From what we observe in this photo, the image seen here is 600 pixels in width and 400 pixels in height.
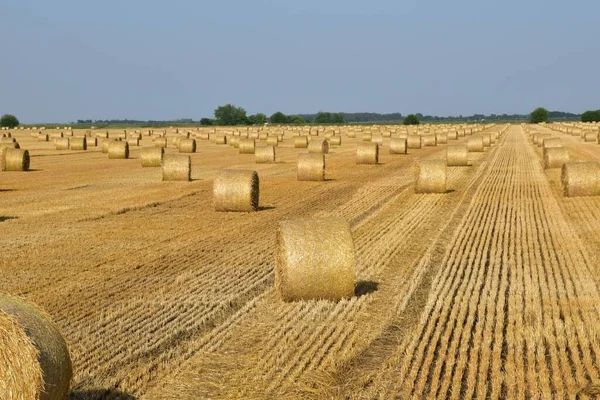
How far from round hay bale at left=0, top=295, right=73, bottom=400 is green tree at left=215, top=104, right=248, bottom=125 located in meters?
175

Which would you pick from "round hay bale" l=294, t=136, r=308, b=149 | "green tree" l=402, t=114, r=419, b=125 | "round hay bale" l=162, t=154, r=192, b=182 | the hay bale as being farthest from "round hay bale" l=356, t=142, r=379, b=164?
"green tree" l=402, t=114, r=419, b=125

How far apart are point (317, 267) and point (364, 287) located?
1253mm

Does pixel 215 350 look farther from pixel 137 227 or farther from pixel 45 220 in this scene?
pixel 45 220

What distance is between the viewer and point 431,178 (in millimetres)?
26656

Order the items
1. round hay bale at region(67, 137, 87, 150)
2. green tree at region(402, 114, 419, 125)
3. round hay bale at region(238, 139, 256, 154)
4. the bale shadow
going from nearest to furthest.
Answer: the bale shadow < round hay bale at region(238, 139, 256, 154) < round hay bale at region(67, 137, 87, 150) < green tree at region(402, 114, 419, 125)

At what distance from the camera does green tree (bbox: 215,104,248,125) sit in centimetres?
18150

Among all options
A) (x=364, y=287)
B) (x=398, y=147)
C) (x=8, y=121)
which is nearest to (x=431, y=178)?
(x=364, y=287)

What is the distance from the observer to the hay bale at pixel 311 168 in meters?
31.2

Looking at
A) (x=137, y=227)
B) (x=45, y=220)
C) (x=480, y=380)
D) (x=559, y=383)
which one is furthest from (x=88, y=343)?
(x=45, y=220)

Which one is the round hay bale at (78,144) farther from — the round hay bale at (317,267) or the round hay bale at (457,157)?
the round hay bale at (317,267)

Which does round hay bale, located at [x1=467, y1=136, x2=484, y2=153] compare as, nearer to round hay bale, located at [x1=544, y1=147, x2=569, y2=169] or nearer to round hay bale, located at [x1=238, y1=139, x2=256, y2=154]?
round hay bale, located at [x1=238, y1=139, x2=256, y2=154]

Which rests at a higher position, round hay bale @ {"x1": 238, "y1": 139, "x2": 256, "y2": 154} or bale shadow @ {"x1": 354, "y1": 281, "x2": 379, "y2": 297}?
round hay bale @ {"x1": 238, "y1": 139, "x2": 256, "y2": 154}

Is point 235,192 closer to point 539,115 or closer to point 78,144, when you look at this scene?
point 78,144

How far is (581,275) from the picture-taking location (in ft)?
45.8
